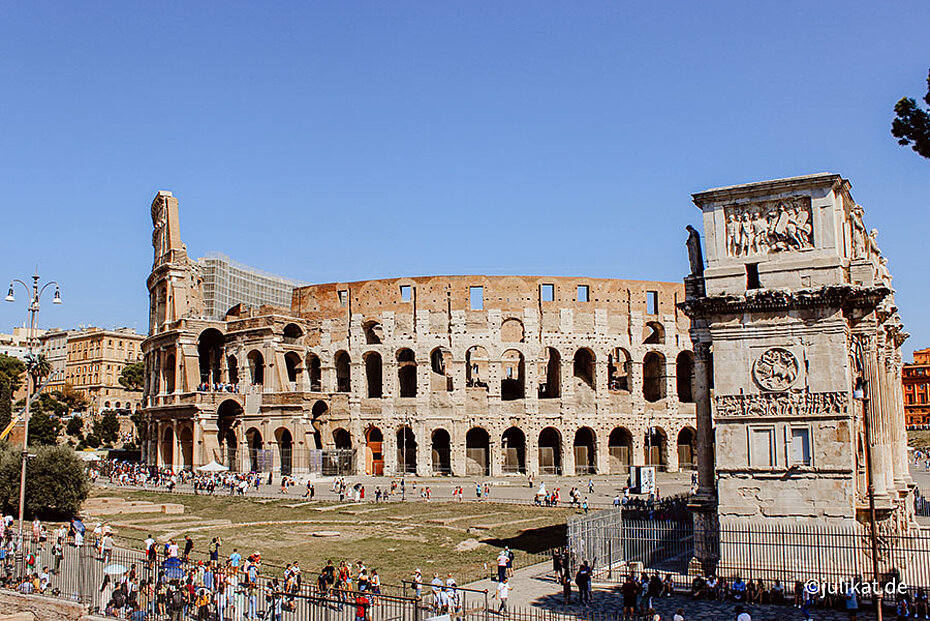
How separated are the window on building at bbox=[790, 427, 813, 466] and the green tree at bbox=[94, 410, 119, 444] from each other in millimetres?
80343

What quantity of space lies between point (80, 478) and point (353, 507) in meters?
11.1

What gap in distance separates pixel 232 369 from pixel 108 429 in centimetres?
3760

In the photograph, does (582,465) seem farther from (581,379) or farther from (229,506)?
(229,506)

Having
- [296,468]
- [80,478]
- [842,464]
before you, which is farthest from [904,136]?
[296,468]

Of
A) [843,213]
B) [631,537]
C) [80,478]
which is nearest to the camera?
[843,213]

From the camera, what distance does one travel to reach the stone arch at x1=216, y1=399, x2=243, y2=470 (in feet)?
174

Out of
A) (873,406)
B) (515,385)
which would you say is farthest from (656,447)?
(873,406)

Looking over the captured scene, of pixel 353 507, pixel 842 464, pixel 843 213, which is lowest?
pixel 353 507

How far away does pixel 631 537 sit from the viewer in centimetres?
2078

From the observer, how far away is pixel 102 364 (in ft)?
359

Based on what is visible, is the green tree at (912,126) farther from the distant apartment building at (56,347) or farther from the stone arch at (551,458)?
the distant apartment building at (56,347)

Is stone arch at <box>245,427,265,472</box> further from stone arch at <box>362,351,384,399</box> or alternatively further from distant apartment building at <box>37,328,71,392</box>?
distant apartment building at <box>37,328,71,392</box>

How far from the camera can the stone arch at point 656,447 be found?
5209 centimetres

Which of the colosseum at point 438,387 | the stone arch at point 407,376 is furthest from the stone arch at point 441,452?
the stone arch at point 407,376
